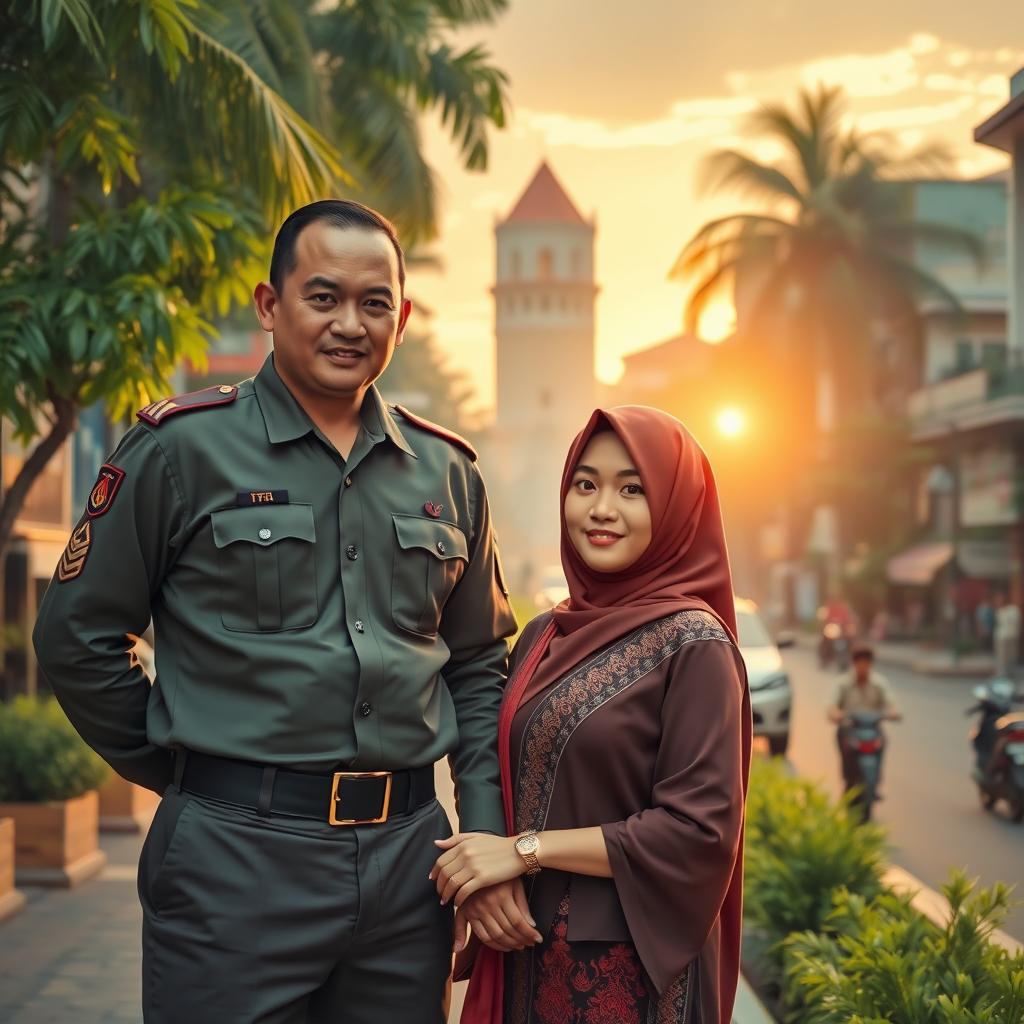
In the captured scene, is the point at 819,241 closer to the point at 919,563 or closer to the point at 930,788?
the point at 919,563

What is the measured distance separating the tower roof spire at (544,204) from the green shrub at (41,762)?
91653mm

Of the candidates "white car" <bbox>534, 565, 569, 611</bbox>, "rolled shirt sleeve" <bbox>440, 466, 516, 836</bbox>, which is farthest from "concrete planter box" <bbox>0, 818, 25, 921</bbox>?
"white car" <bbox>534, 565, 569, 611</bbox>

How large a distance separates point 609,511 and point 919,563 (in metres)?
32.4

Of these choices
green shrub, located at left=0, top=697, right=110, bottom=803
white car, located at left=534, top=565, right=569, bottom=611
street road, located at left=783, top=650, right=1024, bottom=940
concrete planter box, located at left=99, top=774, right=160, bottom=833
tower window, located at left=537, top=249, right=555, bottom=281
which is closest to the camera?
green shrub, located at left=0, top=697, right=110, bottom=803

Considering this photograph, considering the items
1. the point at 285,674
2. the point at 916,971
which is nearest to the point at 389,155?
the point at 916,971

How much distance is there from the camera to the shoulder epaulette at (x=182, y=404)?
124 inches

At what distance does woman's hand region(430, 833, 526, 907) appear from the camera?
3.08m

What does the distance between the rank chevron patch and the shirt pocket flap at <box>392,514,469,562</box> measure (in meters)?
0.65

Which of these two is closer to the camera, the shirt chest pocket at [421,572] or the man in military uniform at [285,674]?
the man in military uniform at [285,674]

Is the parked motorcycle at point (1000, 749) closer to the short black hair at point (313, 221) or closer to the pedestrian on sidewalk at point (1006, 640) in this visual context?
the short black hair at point (313, 221)

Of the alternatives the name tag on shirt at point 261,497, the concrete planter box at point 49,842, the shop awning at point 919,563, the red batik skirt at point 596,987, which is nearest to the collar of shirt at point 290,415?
the name tag on shirt at point 261,497

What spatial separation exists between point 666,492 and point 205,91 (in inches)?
174

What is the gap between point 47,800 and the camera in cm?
828

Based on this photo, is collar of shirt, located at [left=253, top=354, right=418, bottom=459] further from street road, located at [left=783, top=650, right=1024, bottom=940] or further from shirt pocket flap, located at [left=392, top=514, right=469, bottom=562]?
street road, located at [left=783, top=650, right=1024, bottom=940]
